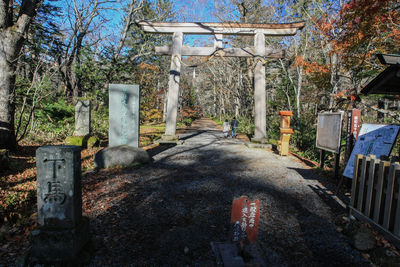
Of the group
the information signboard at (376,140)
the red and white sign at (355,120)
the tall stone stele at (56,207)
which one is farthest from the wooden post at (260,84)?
the tall stone stele at (56,207)

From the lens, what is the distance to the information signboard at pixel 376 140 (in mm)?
4039

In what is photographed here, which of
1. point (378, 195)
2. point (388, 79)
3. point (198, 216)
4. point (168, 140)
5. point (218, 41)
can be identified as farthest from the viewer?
point (168, 140)

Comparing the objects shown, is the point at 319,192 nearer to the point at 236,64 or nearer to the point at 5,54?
the point at 5,54

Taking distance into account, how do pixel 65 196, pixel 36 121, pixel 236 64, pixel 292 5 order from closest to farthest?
pixel 65 196 < pixel 36 121 < pixel 292 5 < pixel 236 64

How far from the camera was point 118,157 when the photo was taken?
678 cm

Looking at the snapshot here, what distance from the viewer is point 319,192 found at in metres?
5.07

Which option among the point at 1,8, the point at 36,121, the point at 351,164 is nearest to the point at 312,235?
the point at 351,164

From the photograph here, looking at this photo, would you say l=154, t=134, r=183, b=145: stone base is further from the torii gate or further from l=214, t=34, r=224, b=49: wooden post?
A: l=214, t=34, r=224, b=49: wooden post

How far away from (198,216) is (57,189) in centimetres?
212

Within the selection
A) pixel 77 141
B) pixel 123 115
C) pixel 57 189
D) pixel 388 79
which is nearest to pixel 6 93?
pixel 77 141

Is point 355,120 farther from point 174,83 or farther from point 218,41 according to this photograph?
point 174,83

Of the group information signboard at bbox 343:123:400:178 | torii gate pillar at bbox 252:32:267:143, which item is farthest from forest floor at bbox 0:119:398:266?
torii gate pillar at bbox 252:32:267:143

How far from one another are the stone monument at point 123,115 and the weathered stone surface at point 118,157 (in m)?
0.62

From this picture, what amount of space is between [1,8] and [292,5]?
44.8 ft
